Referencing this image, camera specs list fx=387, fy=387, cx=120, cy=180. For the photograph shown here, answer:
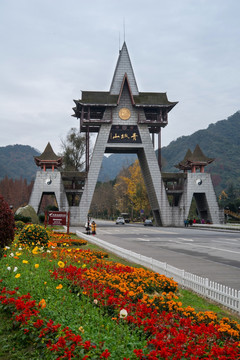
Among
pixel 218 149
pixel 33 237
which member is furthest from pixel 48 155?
pixel 218 149

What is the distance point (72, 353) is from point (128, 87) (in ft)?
177

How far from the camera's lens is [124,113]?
56.1 meters

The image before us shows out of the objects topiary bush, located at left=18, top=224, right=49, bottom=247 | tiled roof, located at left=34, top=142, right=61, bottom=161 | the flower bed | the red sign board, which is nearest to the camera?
the flower bed

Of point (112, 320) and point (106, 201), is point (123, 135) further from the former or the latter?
point (106, 201)

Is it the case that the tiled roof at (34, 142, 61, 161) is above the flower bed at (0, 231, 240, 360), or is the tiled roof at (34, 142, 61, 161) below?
above

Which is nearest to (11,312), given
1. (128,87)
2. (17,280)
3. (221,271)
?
(17,280)

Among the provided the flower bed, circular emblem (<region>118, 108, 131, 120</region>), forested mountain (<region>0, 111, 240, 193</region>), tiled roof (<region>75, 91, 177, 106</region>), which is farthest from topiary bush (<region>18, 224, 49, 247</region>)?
forested mountain (<region>0, 111, 240, 193</region>)

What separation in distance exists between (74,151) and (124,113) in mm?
17751

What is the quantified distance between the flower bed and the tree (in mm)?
60817

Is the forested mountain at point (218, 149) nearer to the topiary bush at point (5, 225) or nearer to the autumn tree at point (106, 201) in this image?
the autumn tree at point (106, 201)

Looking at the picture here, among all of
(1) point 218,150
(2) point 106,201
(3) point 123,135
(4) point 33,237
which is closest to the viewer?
(4) point 33,237

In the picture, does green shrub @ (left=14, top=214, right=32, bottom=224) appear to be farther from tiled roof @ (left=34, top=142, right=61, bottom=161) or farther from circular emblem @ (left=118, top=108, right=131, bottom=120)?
circular emblem @ (left=118, top=108, right=131, bottom=120)

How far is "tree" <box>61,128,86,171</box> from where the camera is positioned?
7006 centimetres

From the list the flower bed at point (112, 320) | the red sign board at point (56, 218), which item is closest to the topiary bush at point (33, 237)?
the flower bed at point (112, 320)
